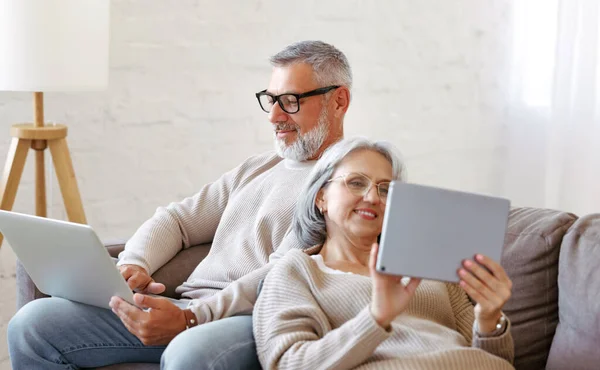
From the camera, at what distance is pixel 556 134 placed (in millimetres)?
4133

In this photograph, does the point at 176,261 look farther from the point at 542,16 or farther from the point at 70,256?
the point at 542,16

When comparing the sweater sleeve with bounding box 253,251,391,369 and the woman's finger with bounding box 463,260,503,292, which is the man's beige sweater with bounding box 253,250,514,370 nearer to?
the sweater sleeve with bounding box 253,251,391,369

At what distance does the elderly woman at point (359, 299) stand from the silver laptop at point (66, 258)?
1.20 feet

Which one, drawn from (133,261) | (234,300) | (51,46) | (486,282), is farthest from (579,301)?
(51,46)

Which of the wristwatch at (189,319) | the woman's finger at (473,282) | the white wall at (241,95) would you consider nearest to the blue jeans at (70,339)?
the wristwatch at (189,319)

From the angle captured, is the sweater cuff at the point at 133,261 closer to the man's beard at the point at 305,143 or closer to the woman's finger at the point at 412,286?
the man's beard at the point at 305,143

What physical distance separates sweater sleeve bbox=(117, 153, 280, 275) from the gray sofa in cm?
38

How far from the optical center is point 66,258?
2.16m

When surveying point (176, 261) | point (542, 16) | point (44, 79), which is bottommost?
point (176, 261)

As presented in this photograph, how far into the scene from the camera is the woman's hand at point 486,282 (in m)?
1.72

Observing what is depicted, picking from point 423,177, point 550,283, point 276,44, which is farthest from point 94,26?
point 423,177

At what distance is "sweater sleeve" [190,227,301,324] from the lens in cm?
223

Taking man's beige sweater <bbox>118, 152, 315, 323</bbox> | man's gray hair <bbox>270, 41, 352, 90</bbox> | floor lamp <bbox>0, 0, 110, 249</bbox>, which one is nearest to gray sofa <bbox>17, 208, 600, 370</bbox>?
man's beige sweater <bbox>118, 152, 315, 323</bbox>

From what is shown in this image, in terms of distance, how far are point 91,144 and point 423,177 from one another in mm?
1637
